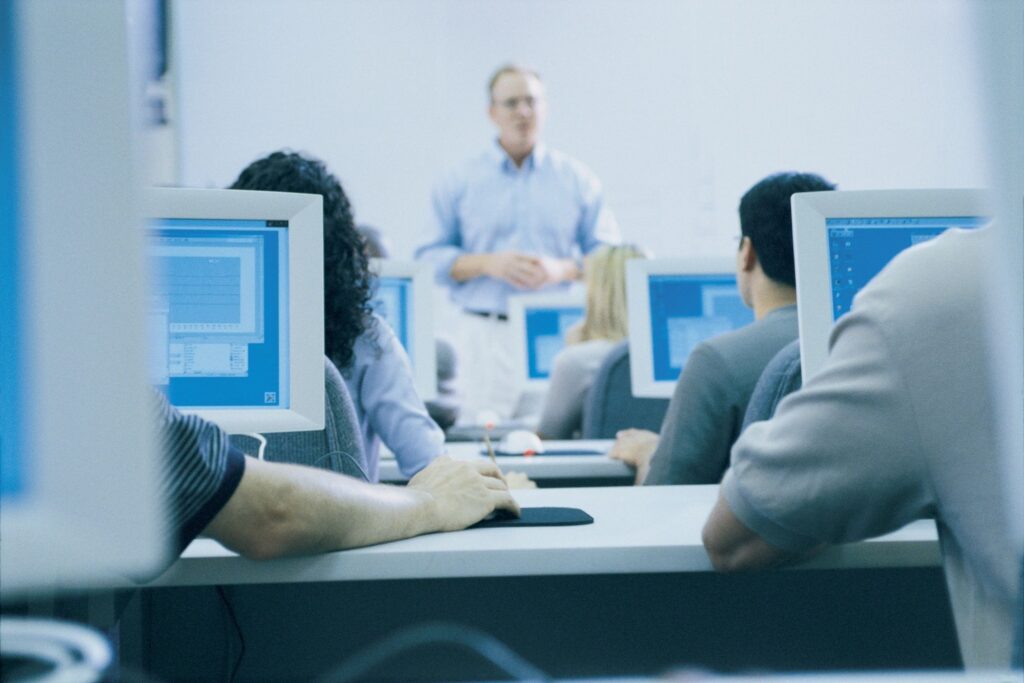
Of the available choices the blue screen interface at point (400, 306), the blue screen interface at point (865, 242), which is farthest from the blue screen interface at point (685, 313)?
the blue screen interface at point (865, 242)

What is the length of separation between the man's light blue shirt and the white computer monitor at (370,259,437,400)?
7.98 feet

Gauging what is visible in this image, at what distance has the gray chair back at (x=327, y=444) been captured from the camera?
1.50 metres

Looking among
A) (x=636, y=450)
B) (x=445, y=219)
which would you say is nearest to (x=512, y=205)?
(x=445, y=219)

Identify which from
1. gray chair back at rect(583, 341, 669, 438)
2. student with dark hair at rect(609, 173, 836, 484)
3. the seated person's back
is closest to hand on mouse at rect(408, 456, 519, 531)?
Result: student with dark hair at rect(609, 173, 836, 484)

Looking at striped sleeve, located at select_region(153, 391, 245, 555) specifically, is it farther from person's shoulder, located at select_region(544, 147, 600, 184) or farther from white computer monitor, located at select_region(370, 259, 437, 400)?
person's shoulder, located at select_region(544, 147, 600, 184)

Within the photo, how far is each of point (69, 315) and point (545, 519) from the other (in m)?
0.89

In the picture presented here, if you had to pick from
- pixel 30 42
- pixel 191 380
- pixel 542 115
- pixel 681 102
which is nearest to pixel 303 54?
pixel 542 115

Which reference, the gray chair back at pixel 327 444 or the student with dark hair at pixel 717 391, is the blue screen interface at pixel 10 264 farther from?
the student with dark hair at pixel 717 391

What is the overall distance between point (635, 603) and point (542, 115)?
405cm

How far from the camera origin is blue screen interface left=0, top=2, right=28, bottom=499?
0.44m

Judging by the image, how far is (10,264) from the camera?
443 millimetres

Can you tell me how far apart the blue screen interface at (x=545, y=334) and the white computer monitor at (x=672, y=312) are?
1645mm

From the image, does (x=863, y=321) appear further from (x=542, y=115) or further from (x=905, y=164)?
(x=905, y=164)

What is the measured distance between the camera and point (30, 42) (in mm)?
442
